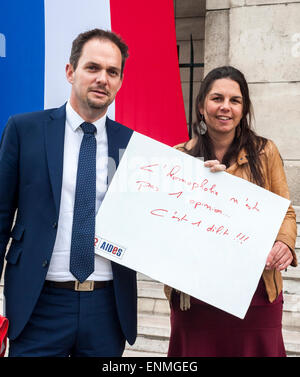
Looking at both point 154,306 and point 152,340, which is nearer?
point 152,340

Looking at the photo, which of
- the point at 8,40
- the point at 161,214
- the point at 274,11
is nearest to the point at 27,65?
the point at 8,40

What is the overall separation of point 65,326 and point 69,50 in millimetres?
3845

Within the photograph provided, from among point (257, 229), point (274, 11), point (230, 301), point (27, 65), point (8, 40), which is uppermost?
point (274, 11)

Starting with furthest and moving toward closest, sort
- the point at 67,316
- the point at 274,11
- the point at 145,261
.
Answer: the point at 274,11
the point at 145,261
the point at 67,316

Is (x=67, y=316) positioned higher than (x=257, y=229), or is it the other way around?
(x=257, y=229)

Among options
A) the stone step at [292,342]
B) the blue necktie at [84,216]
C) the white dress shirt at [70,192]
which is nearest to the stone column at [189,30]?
the stone step at [292,342]

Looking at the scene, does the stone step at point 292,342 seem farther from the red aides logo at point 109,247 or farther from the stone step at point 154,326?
the red aides logo at point 109,247

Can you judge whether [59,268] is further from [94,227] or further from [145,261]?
[145,261]

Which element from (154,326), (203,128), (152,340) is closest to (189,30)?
(154,326)

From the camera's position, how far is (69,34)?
4695 millimetres

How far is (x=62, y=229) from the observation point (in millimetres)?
1672

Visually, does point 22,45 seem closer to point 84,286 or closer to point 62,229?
point 62,229

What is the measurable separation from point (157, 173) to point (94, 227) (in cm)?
41

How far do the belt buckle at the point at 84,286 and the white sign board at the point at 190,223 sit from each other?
0.63ft
